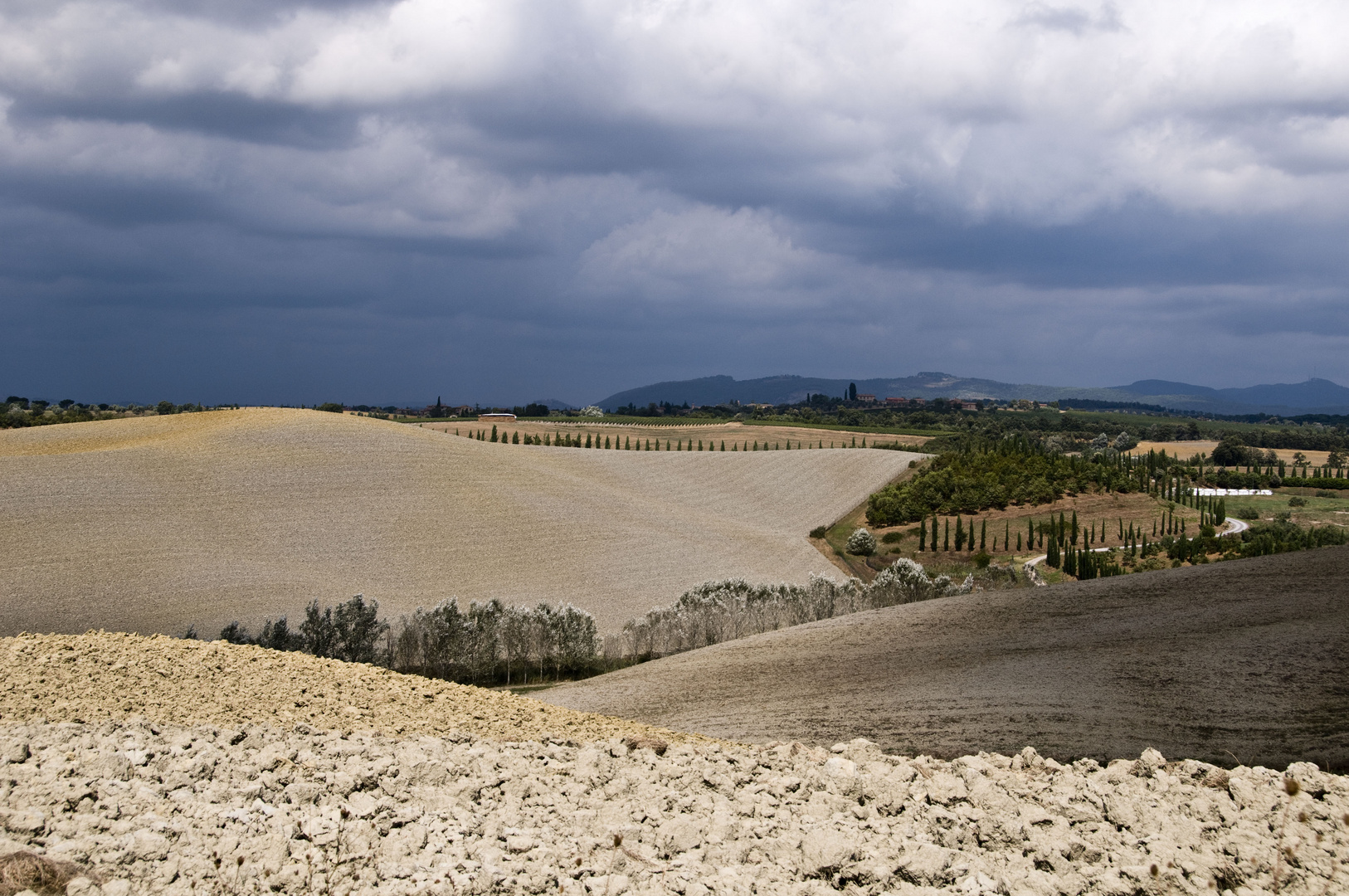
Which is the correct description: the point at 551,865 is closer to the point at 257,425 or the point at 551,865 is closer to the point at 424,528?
the point at 424,528

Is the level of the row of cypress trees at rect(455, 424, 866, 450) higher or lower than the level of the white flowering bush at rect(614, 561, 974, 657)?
higher

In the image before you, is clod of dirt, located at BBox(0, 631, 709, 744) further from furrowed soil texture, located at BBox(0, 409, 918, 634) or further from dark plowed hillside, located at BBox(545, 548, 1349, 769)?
furrowed soil texture, located at BBox(0, 409, 918, 634)

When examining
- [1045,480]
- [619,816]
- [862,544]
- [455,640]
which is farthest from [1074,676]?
[1045,480]

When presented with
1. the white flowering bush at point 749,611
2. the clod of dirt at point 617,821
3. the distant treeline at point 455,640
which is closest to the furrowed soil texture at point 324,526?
the distant treeline at point 455,640

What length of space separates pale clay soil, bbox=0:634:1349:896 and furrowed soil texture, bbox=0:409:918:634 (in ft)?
84.1

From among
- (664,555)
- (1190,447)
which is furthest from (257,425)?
(1190,447)

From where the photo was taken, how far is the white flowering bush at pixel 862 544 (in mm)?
59250

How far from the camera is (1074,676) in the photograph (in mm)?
13617

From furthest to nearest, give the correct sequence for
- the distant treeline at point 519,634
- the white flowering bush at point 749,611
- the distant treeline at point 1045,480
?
1. the distant treeline at point 1045,480
2. the white flowering bush at point 749,611
3. the distant treeline at point 519,634

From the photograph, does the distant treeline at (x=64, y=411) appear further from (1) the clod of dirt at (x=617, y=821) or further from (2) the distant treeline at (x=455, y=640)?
(1) the clod of dirt at (x=617, y=821)

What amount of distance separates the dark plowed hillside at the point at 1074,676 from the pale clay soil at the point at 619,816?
5.49 ft

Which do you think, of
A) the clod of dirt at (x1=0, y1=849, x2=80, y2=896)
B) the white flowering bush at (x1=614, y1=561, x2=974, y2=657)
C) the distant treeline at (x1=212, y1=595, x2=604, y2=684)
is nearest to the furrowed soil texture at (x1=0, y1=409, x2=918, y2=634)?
the distant treeline at (x1=212, y1=595, x2=604, y2=684)

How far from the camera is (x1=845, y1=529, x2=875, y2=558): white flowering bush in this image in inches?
2333

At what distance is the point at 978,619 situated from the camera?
57.2ft
